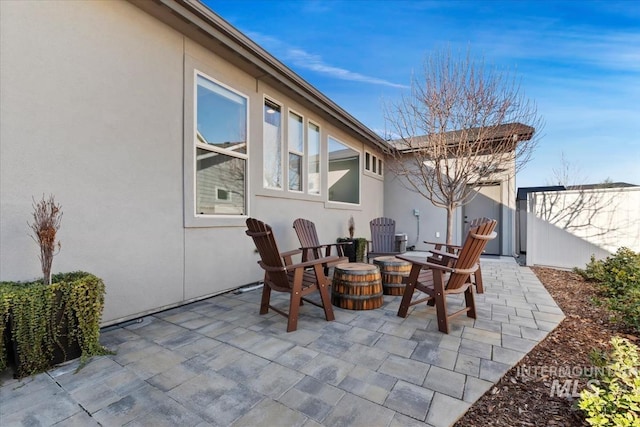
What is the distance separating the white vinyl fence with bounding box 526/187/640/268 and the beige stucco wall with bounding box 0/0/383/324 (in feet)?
20.5

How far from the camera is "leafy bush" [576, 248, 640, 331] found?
9.13ft

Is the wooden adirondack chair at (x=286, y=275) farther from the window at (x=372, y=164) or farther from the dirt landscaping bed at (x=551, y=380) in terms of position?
the window at (x=372, y=164)

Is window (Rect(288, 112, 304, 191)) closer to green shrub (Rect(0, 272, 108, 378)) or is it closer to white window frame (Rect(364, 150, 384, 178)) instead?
white window frame (Rect(364, 150, 384, 178))

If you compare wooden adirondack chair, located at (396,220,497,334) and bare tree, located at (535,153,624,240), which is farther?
bare tree, located at (535,153,624,240)

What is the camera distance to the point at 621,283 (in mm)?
3822

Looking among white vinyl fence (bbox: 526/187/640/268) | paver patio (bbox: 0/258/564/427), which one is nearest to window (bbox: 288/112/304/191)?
paver patio (bbox: 0/258/564/427)

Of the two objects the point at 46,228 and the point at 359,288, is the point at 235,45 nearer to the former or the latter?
the point at 46,228

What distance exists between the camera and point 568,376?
6.47 ft

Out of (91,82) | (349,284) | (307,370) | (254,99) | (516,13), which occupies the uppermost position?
(516,13)

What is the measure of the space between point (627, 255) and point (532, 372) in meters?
4.22

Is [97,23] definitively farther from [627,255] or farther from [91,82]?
[627,255]

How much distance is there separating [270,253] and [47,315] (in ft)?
5.46

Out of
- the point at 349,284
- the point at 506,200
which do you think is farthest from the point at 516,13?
the point at 349,284

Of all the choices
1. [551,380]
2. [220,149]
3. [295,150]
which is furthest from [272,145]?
[551,380]
